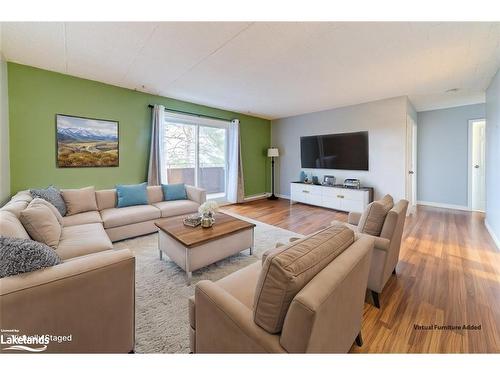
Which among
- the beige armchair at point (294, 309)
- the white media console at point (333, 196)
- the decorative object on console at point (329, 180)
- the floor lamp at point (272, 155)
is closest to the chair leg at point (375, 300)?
the beige armchair at point (294, 309)

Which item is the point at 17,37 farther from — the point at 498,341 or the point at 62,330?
the point at 498,341

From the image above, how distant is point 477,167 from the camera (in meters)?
4.79

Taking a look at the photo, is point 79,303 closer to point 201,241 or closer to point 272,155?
point 201,241

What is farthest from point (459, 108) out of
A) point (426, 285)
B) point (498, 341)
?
point (498, 341)

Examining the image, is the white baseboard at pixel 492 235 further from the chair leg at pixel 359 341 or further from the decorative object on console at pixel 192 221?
the decorative object on console at pixel 192 221

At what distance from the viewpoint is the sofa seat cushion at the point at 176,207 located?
3.49 meters

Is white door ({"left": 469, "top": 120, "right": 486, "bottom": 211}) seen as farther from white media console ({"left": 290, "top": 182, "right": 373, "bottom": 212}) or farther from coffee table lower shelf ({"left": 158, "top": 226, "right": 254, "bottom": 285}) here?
coffee table lower shelf ({"left": 158, "top": 226, "right": 254, "bottom": 285})

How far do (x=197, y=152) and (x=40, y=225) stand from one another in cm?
356

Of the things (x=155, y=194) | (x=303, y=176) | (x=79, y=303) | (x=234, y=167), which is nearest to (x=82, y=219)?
(x=155, y=194)

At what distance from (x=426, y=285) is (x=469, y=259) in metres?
1.04

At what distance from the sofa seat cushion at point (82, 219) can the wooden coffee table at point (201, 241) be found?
98 cm

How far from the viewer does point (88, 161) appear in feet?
12.0
